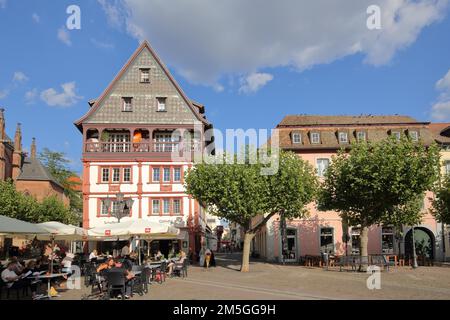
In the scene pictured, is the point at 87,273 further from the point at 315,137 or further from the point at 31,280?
the point at 315,137

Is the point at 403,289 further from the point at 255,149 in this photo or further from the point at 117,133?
the point at 117,133

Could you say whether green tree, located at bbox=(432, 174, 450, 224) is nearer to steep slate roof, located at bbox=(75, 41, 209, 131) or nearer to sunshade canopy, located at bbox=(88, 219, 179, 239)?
steep slate roof, located at bbox=(75, 41, 209, 131)

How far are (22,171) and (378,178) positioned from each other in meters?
54.2

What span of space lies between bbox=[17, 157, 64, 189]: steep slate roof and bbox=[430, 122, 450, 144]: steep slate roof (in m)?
50.0

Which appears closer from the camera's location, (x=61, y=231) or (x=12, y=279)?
(x=12, y=279)

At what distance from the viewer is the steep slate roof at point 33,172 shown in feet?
214

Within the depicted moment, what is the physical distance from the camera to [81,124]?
40875mm

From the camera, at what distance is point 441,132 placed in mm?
43875

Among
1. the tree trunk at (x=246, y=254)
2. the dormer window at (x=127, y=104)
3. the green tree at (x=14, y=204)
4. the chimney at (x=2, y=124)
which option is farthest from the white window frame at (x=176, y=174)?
the chimney at (x=2, y=124)

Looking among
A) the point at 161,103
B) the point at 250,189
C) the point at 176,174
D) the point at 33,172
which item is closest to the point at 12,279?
the point at 250,189

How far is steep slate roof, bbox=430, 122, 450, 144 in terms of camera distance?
42581 mm

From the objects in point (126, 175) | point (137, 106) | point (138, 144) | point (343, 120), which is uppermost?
point (137, 106)

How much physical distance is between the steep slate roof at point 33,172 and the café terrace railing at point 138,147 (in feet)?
95.5

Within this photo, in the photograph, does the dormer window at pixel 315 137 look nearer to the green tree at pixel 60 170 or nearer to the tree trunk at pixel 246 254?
the tree trunk at pixel 246 254
